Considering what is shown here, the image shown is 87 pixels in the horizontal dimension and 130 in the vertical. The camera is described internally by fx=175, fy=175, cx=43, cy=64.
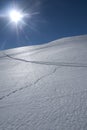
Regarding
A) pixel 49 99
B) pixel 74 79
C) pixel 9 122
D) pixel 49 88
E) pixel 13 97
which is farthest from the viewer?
pixel 74 79

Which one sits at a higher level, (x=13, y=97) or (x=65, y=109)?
(x=13, y=97)

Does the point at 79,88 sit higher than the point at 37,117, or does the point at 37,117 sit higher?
the point at 79,88

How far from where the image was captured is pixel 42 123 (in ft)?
3.88

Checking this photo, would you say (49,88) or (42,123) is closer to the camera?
(42,123)

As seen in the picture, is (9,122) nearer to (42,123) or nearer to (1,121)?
(1,121)

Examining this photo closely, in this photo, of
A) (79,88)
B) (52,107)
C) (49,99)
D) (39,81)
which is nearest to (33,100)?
(49,99)

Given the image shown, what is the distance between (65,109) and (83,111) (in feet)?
0.46

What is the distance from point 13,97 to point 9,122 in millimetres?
487

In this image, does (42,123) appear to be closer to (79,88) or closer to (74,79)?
Answer: (79,88)

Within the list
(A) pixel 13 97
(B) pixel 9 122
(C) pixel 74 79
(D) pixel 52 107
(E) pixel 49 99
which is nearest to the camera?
(B) pixel 9 122

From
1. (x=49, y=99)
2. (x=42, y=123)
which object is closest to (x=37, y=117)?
(x=42, y=123)

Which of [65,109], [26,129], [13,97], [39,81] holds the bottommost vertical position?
[26,129]

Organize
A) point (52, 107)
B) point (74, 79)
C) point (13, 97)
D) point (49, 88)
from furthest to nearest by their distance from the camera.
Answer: point (74, 79)
point (49, 88)
point (13, 97)
point (52, 107)

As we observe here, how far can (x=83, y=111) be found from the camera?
4.11 ft
